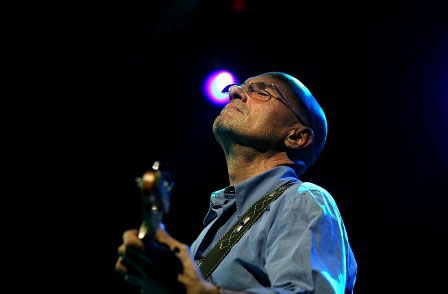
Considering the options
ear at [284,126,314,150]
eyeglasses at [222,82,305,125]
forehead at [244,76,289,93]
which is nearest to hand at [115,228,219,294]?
ear at [284,126,314,150]

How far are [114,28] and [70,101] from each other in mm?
1125

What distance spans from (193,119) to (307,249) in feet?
15.4

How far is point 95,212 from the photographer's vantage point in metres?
5.98

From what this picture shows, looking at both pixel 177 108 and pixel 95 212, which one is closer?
pixel 95 212

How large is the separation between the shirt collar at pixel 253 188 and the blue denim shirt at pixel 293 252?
36cm

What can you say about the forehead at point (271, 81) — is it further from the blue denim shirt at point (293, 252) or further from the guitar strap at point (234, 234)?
the blue denim shirt at point (293, 252)

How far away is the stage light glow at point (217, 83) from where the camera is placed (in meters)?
6.31

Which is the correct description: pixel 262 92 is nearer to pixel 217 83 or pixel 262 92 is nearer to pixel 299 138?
pixel 299 138

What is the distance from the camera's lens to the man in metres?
1.95

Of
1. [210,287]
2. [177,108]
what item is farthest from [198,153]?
[210,287]

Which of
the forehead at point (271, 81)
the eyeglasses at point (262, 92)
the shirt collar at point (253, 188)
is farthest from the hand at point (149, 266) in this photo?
the forehead at point (271, 81)

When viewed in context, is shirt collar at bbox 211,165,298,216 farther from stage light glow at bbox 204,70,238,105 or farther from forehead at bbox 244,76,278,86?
stage light glow at bbox 204,70,238,105

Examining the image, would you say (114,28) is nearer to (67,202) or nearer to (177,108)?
(177,108)

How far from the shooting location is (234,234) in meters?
2.55
